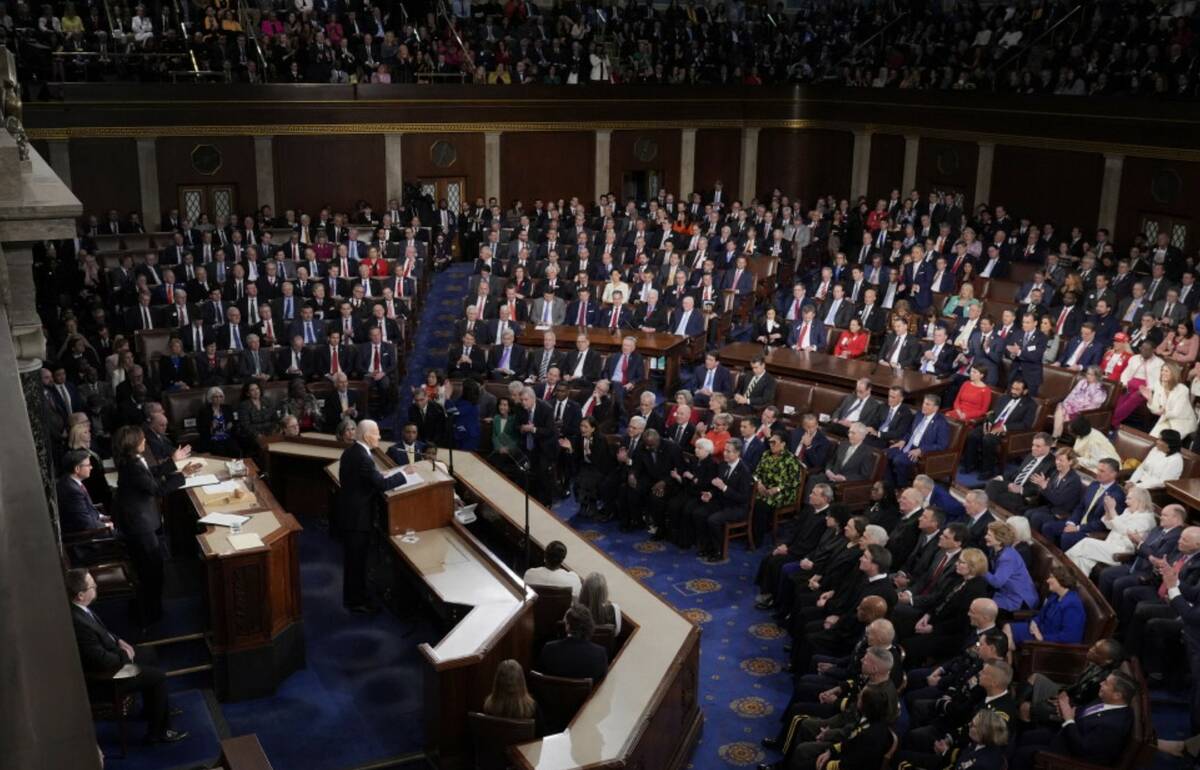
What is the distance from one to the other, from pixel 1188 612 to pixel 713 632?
3407 mm

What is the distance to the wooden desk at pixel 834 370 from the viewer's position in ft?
42.2

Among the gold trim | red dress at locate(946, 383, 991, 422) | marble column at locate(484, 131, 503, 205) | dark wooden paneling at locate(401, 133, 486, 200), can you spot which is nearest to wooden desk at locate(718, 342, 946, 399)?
red dress at locate(946, 383, 991, 422)

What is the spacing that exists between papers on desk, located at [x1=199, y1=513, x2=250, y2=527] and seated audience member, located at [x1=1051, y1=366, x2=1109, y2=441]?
810cm

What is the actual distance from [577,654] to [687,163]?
21115 millimetres

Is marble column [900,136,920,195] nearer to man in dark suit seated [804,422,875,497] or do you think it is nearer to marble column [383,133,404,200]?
marble column [383,133,404,200]

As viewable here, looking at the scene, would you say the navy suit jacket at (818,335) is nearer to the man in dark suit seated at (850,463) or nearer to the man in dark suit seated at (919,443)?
the man in dark suit seated at (919,443)

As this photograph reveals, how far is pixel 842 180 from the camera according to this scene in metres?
26.2

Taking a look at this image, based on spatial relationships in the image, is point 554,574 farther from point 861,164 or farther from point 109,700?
point 861,164

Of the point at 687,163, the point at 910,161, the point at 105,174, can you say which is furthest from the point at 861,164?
the point at 105,174

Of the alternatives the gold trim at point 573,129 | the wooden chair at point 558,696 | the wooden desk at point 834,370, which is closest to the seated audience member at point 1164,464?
the wooden desk at point 834,370

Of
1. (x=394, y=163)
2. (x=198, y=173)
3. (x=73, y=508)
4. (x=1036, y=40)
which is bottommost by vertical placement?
(x=73, y=508)

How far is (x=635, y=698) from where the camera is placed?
6438 millimetres

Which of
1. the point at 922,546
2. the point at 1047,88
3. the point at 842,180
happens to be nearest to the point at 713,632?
the point at 922,546

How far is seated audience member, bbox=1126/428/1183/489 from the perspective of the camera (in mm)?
9945
